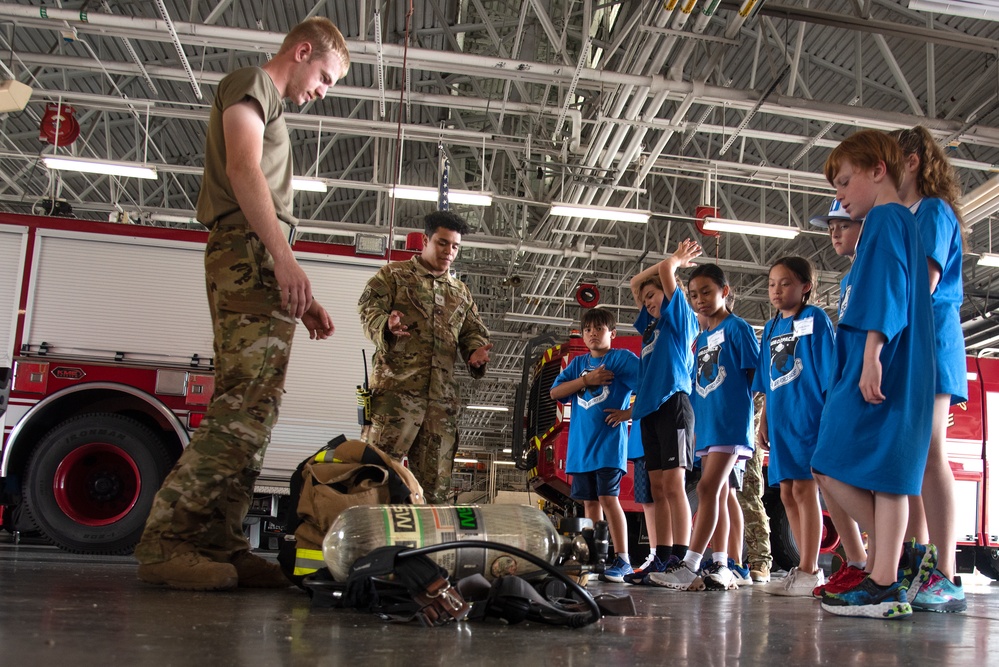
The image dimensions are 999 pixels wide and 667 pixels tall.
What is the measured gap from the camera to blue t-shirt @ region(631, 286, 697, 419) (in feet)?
14.4

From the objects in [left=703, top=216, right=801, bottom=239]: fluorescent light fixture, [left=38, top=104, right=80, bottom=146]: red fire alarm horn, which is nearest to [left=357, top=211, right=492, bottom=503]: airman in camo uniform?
[left=703, top=216, right=801, bottom=239]: fluorescent light fixture

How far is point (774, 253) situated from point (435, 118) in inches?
322

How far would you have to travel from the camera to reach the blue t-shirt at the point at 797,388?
3.81 meters

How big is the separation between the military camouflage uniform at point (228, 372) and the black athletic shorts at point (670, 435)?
2253 millimetres

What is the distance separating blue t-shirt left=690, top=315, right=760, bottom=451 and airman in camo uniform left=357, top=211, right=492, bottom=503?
1266mm

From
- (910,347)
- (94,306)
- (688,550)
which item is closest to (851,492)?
(910,347)

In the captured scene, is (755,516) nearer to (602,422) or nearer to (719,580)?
(602,422)

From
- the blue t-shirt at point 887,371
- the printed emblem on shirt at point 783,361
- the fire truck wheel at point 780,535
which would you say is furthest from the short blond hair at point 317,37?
the fire truck wheel at point 780,535

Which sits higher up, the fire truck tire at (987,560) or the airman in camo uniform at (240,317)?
the airman in camo uniform at (240,317)

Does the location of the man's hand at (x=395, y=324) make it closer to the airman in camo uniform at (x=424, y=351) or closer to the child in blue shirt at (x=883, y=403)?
the airman in camo uniform at (x=424, y=351)

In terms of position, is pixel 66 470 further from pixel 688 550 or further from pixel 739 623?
pixel 739 623

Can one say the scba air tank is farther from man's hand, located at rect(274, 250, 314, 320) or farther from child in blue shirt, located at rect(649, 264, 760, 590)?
child in blue shirt, located at rect(649, 264, 760, 590)

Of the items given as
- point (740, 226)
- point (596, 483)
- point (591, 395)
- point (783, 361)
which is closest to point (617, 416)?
point (591, 395)

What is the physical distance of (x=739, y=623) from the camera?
7.52 feet
